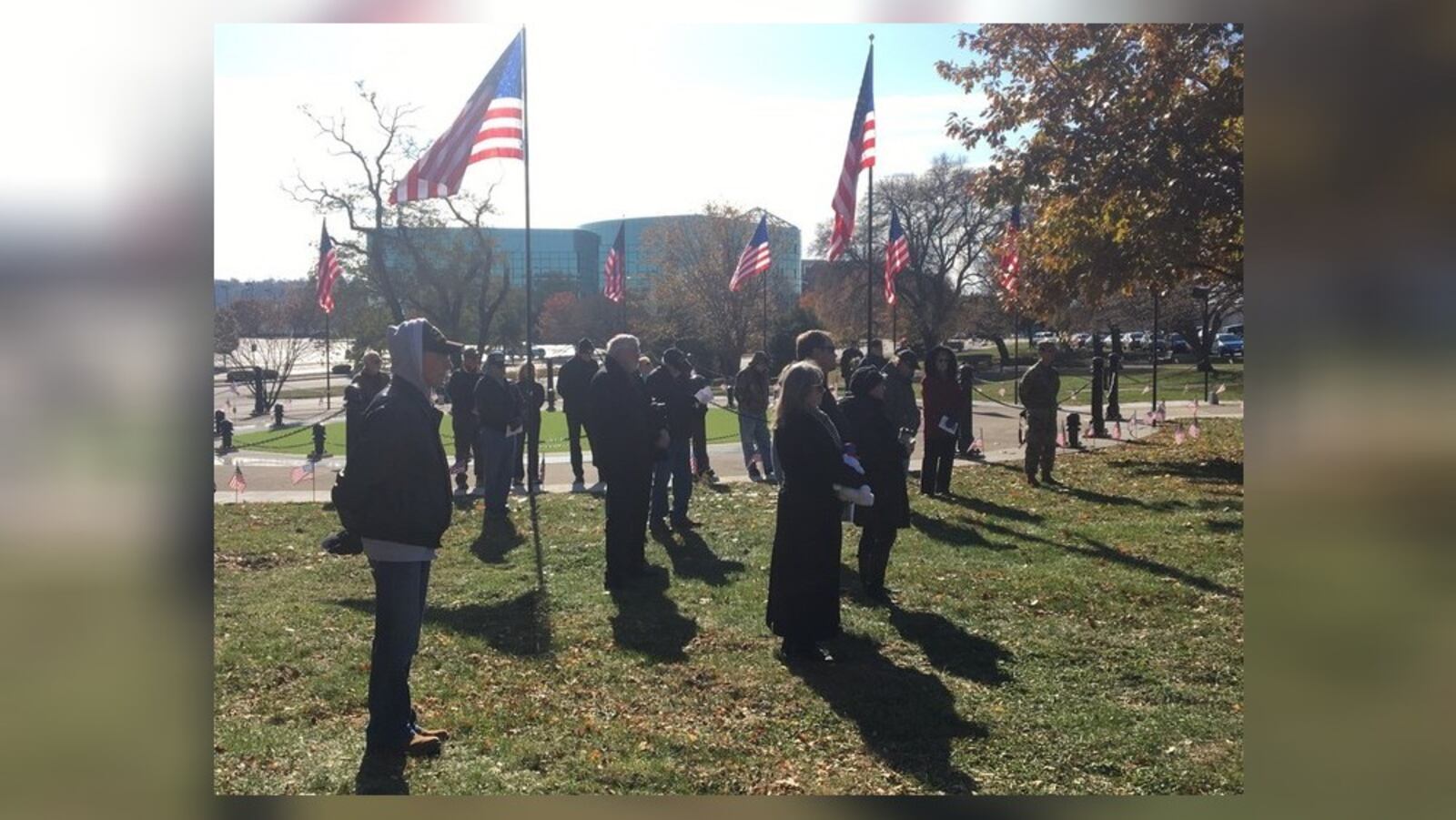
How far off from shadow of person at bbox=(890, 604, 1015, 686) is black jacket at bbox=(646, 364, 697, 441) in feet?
14.8

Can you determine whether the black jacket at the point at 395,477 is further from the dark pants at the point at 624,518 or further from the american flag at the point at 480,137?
A: the american flag at the point at 480,137

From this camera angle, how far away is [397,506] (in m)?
5.05

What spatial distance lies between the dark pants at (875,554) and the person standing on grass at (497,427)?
5268mm

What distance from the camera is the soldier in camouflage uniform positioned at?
14.4 metres

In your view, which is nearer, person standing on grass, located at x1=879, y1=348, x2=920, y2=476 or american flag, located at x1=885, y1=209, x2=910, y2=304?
person standing on grass, located at x1=879, y1=348, x2=920, y2=476

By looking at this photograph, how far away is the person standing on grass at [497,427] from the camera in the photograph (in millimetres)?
12555

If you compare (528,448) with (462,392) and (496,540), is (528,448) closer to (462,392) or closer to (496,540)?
(462,392)

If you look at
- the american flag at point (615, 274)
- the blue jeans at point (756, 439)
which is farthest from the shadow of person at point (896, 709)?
the american flag at point (615, 274)

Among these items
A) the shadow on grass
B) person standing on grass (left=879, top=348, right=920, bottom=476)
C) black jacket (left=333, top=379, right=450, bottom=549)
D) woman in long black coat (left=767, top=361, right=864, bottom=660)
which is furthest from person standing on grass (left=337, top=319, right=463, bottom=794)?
person standing on grass (left=879, top=348, right=920, bottom=476)

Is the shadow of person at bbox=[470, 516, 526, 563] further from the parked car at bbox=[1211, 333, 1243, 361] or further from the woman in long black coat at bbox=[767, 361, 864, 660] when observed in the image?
the parked car at bbox=[1211, 333, 1243, 361]
